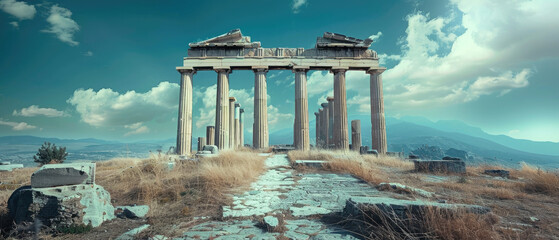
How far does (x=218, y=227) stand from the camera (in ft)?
10.5

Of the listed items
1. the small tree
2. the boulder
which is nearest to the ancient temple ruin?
the small tree

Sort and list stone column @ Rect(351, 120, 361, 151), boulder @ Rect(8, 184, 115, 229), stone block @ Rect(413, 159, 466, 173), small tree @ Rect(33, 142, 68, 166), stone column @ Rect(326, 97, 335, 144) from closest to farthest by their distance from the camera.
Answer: boulder @ Rect(8, 184, 115, 229) < stone block @ Rect(413, 159, 466, 173) < small tree @ Rect(33, 142, 68, 166) < stone column @ Rect(351, 120, 361, 151) < stone column @ Rect(326, 97, 335, 144)

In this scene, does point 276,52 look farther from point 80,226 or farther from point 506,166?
→ point 80,226

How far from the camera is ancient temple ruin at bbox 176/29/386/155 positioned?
18125 mm

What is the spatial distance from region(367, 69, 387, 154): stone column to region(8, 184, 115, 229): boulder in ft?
58.7

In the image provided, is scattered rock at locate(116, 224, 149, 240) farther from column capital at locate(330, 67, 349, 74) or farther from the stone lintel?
the stone lintel

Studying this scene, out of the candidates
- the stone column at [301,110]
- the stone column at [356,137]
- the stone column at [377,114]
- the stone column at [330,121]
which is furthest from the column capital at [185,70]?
the stone column at [377,114]

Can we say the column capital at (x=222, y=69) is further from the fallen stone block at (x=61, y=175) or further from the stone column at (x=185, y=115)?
the fallen stone block at (x=61, y=175)

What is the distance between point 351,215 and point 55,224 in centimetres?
421

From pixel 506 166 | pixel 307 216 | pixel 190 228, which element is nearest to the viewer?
pixel 190 228

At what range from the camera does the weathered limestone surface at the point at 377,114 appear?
18062mm

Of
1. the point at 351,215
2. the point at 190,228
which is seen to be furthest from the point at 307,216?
the point at 190,228

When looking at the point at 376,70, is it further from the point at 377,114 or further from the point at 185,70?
the point at 185,70

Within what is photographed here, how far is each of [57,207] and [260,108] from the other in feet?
50.3
